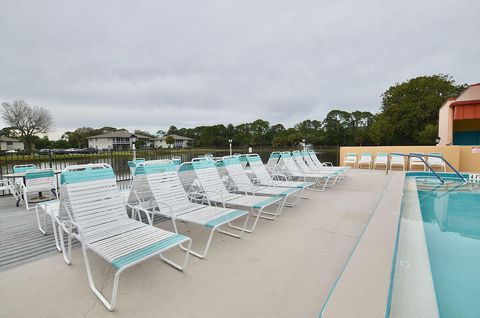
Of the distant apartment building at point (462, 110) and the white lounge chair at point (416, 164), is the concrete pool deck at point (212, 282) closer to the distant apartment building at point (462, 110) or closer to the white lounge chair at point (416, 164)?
the white lounge chair at point (416, 164)

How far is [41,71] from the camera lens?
11.3 meters

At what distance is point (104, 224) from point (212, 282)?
1320 millimetres

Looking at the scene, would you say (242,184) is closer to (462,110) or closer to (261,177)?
(261,177)

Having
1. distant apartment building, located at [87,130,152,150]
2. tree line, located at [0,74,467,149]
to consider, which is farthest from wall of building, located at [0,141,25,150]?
distant apartment building, located at [87,130,152,150]

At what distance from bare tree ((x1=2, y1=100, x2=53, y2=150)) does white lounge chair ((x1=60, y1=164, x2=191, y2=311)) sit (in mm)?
42188

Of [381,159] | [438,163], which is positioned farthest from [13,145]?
[438,163]

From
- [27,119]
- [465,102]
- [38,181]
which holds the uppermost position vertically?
[27,119]

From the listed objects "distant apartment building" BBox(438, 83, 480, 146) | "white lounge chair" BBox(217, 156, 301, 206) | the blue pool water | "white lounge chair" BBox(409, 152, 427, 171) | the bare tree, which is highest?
the bare tree

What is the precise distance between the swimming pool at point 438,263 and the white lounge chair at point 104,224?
2.07m

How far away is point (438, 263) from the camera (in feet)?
9.18

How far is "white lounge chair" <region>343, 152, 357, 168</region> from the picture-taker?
1148cm

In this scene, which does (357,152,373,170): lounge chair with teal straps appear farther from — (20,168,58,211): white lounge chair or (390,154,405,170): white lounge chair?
(20,168,58,211): white lounge chair

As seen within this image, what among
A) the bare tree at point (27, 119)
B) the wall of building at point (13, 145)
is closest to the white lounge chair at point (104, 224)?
the bare tree at point (27, 119)

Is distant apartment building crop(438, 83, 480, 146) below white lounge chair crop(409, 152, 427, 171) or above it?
above
